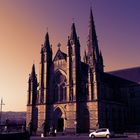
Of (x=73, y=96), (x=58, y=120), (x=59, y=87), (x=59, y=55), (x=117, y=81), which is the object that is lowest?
(x=58, y=120)

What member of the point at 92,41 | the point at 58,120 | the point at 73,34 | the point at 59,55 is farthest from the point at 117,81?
the point at 58,120

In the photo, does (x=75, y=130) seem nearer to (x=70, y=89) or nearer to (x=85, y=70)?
(x=70, y=89)

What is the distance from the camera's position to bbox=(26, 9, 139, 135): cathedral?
53.2 meters

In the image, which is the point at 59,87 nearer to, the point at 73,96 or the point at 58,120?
the point at 73,96

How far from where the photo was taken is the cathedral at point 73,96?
5322cm

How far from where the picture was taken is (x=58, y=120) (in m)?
58.2

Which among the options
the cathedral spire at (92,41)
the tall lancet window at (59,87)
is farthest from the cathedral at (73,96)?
the cathedral spire at (92,41)

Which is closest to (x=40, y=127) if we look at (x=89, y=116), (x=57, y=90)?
(x=57, y=90)

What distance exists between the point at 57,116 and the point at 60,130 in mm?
3233

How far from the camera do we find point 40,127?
59.7 m

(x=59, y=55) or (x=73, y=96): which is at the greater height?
(x=59, y=55)

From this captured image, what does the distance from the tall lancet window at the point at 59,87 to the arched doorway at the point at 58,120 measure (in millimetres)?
2679

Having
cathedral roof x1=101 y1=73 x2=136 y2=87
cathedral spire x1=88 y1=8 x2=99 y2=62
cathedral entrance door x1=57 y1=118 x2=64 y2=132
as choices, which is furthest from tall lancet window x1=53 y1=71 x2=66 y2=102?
cathedral spire x1=88 y1=8 x2=99 y2=62

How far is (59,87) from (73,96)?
234 inches
